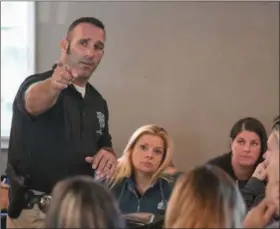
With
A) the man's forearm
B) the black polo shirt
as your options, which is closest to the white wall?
the black polo shirt

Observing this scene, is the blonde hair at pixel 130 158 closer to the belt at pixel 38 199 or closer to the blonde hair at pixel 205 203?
the belt at pixel 38 199

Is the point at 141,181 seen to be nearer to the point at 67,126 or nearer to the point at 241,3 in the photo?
the point at 67,126

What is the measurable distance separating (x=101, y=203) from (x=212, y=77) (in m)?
1.09

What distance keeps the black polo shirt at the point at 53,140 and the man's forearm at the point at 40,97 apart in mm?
40

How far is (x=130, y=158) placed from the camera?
1.73 metres

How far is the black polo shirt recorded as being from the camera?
155 cm

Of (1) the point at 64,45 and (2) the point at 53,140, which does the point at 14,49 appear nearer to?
(1) the point at 64,45

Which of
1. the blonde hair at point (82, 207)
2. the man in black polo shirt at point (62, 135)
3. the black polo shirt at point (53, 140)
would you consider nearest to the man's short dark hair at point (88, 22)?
the man in black polo shirt at point (62, 135)

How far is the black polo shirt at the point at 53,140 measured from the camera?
1547mm

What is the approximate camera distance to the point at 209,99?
6.86ft

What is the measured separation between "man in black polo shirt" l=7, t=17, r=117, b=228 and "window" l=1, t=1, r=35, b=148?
0.34m

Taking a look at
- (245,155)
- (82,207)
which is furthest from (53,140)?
(245,155)

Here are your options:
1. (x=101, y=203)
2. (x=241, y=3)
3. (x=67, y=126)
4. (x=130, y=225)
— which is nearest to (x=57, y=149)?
(x=67, y=126)

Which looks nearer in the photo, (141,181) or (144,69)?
(141,181)
